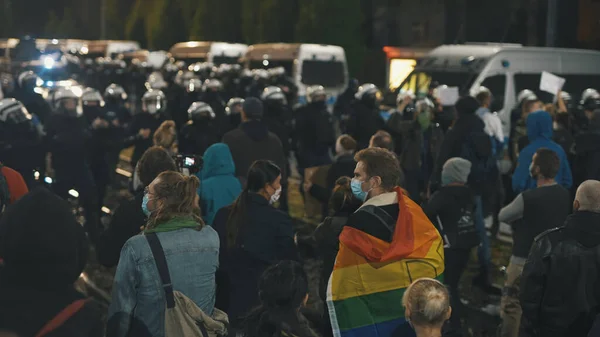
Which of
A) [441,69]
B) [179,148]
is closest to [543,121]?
[179,148]

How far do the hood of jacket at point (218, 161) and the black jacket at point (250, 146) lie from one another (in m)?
2.02

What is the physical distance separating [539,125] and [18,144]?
4841mm

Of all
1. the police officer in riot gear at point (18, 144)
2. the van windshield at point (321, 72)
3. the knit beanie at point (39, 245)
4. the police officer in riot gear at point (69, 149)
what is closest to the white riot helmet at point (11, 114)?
the police officer in riot gear at point (18, 144)

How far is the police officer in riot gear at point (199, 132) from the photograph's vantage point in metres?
11.6

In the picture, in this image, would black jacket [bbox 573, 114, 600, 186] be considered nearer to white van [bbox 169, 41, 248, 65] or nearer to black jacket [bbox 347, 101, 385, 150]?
black jacket [bbox 347, 101, 385, 150]

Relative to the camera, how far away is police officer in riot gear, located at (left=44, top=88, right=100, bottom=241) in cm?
1164

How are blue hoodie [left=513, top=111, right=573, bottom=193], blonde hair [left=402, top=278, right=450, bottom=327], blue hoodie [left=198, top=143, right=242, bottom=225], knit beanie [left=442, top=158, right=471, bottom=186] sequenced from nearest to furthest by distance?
blonde hair [left=402, top=278, right=450, bottom=327] < blue hoodie [left=198, top=143, right=242, bottom=225] < knit beanie [left=442, top=158, right=471, bottom=186] < blue hoodie [left=513, top=111, right=573, bottom=193]

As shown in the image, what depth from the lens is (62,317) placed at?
373 centimetres

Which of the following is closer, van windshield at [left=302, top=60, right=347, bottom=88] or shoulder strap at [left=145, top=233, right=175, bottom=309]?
shoulder strap at [left=145, top=233, right=175, bottom=309]

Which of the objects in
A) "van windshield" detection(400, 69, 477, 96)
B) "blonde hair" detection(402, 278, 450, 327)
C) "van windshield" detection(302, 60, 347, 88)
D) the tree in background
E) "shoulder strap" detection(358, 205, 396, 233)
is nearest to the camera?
"blonde hair" detection(402, 278, 450, 327)

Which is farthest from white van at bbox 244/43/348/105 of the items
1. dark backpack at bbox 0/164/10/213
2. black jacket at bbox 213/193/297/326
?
black jacket at bbox 213/193/297/326

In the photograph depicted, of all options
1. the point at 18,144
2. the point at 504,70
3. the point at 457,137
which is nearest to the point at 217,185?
the point at 18,144

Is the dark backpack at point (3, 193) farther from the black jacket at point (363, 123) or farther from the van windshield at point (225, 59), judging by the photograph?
the van windshield at point (225, 59)

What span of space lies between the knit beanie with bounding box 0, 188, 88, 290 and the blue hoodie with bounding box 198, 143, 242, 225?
168 inches
